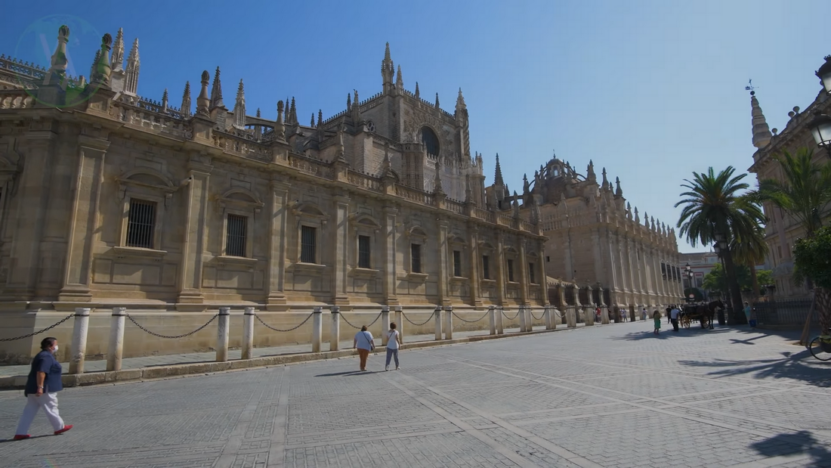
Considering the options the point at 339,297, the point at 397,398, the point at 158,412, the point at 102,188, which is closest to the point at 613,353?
the point at 397,398

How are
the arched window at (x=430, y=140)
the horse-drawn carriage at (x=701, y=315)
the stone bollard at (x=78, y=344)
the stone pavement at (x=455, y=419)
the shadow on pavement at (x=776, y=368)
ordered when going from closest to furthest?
1. the stone pavement at (x=455, y=419)
2. the shadow on pavement at (x=776, y=368)
3. the stone bollard at (x=78, y=344)
4. the horse-drawn carriage at (x=701, y=315)
5. the arched window at (x=430, y=140)

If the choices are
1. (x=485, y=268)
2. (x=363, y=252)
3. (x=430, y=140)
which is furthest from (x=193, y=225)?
(x=430, y=140)

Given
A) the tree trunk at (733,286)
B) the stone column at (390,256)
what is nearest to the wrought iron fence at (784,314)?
the tree trunk at (733,286)

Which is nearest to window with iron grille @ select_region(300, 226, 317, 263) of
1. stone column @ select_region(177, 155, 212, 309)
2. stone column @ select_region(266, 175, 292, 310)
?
stone column @ select_region(266, 175, 292, 310)

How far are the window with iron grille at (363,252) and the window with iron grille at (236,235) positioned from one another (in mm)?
5814

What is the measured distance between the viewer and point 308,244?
19.1 meters

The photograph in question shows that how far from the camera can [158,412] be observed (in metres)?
6.85

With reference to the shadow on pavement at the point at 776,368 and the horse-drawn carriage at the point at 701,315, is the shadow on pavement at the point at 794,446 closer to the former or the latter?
the shadow on pavement at the point at 776,368

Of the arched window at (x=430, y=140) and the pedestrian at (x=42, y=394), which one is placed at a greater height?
the arched window at (x=430, y=140)

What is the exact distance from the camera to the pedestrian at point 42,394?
18.7 ft

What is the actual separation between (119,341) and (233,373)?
2.70 m

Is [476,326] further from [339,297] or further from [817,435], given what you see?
[817,435]

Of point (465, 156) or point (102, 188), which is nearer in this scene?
point (102, 188)

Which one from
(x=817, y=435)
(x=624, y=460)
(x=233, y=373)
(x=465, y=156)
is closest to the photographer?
(x=624, y=460)
